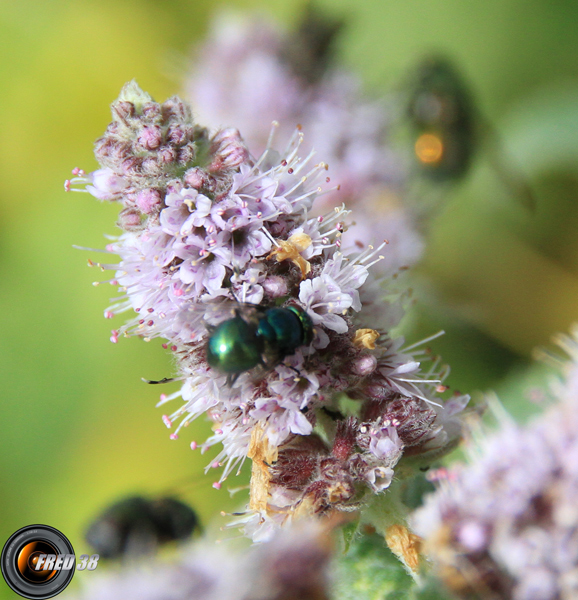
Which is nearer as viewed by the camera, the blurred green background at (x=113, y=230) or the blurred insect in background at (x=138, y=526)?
the blurred insect in background at (x=138, y=526)

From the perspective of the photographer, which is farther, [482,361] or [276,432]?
[482,361]

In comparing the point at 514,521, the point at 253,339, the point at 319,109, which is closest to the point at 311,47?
the point at 319,109

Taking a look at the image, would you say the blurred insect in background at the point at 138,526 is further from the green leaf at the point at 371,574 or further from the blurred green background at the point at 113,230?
the blurred green background at the point at 113,230

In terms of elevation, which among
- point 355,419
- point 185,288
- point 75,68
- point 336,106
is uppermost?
point 75,68

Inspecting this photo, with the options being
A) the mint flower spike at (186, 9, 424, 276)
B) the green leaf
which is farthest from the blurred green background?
the green leaf

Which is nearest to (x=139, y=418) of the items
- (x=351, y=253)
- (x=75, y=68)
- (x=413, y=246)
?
(x=413, y=246)

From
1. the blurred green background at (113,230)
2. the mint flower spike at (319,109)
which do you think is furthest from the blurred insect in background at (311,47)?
the blurred green background at (113,230)

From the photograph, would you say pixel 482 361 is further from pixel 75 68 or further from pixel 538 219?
pixel 75 68

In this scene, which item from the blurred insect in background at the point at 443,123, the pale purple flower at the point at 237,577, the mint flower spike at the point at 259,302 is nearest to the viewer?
the pale purple flower at the point at 237,577
